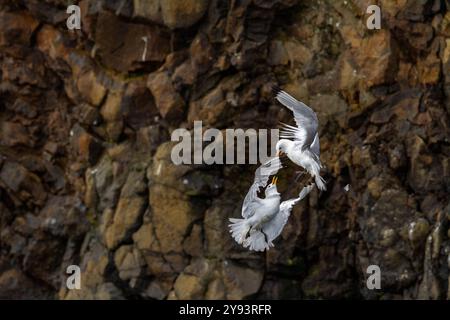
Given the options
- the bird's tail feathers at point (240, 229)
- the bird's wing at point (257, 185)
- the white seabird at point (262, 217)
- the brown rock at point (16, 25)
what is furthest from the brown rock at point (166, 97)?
the bird's tail feathers at point (240, 229)

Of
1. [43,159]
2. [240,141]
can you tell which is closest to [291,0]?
[240,141]

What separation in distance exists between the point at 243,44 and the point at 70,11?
2640 mm

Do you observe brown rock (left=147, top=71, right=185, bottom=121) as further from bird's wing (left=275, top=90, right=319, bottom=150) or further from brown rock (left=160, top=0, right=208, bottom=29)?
bird's wing (left=275, top=90, right=319, bottom=150)

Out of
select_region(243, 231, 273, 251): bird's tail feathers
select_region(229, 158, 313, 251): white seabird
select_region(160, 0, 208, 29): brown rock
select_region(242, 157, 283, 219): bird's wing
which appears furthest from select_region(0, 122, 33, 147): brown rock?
select_region(243, 231, 273, 251): bird's tail feathers

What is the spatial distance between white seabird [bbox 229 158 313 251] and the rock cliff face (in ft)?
5.87

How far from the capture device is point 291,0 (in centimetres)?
1457

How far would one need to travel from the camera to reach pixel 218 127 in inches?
581

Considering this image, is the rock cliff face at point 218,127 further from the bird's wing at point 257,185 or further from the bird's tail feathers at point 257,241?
the bird's tail feathers at point 257,241

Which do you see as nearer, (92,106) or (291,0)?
(291,0)

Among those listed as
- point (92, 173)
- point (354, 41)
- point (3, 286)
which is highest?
point (354, 41)

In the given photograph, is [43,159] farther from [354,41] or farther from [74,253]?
[354,41]

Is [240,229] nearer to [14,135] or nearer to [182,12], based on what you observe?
[182,12]

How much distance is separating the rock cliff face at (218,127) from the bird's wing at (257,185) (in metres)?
1.33

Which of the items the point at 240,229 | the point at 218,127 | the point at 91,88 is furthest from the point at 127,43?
the point at 240,229
